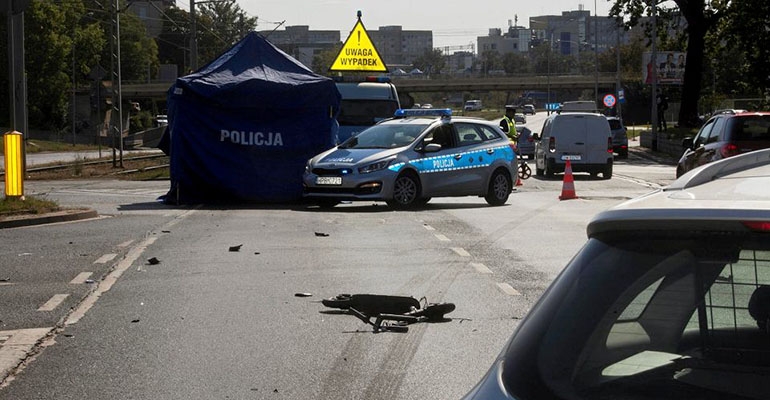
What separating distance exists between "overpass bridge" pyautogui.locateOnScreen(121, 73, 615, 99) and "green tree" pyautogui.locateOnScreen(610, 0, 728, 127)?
58809 mm

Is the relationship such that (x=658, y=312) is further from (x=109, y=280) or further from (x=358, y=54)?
(x=358, y=54)

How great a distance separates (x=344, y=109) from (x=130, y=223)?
15525 mm

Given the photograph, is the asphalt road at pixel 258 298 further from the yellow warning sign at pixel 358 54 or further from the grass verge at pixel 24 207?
the yellow warning sign at pixel 358 54

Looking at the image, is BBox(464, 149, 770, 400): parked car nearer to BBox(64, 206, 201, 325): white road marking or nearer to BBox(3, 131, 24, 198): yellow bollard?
BBox(64, 206, 201, 325): white road marking

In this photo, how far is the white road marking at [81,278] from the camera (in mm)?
11336

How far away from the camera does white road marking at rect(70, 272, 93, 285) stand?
1134 centimetres

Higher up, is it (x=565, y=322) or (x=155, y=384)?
(x=565, y=322)

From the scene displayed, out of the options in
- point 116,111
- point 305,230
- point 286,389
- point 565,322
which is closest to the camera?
point 565,322

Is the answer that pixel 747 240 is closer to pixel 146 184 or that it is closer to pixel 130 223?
pixel 130 223

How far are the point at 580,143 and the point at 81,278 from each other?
24186mm

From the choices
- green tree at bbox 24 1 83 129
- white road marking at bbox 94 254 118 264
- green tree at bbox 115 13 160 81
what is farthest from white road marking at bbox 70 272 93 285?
green tree at bbox 115 13 160 81

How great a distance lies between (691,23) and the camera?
5681 centimetres

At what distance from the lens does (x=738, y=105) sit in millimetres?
66562

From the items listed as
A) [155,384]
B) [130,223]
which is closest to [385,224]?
[130,223]
